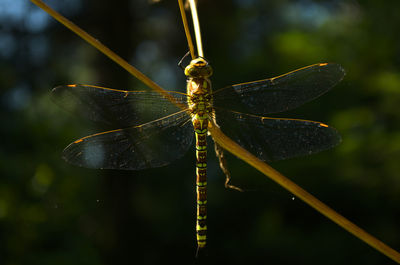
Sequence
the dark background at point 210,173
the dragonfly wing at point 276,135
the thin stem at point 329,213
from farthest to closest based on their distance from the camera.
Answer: the dark background at point 210,173
the dragonfly wing at point 276,135
the thin stem at point 329,213

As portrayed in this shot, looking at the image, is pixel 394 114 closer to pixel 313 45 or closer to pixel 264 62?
pixel 313 45

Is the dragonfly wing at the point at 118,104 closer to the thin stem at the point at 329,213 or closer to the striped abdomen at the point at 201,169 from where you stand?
the striped abdomen at the point at 201,169

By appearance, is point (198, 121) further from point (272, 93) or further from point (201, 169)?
point (272, 93)

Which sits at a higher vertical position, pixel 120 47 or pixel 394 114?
pixel 120 47

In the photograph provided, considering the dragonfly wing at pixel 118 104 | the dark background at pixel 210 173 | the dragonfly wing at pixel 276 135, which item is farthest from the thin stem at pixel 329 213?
the dark background at pixel 210 173

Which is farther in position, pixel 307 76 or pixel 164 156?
pixel 164 156

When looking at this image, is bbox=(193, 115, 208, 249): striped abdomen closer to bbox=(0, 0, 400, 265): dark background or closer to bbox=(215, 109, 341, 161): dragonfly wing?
bbox=(215, 109, 341, 161): dragonfly wing

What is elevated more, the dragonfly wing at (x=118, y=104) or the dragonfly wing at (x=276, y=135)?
the dragonfly wing at (x=118, y=104)

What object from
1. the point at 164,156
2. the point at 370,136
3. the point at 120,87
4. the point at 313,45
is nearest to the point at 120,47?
the point at 120,87
